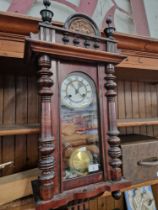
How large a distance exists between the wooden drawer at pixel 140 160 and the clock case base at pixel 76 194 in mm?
155

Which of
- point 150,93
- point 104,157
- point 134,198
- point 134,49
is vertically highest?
point 134,49

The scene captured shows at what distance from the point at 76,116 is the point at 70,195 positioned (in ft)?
0.93

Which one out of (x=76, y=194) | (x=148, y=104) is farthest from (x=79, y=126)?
(x=148, y=104)

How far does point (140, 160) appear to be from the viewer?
0.80m

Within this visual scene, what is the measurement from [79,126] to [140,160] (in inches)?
15.9

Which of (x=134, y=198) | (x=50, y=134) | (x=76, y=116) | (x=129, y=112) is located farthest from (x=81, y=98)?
(x=134, y=198)

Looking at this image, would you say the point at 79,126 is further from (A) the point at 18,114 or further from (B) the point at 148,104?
(B) the point at 148,104

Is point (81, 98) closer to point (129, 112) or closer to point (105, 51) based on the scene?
point (105, 51)

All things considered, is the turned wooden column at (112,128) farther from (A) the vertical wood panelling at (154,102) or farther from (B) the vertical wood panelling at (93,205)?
(A) the vertical wood panelling at (154,102)

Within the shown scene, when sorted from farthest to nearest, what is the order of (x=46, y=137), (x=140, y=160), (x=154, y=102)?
(x=154, y=102) < (x=140, y=160) < (x=46, y=137)

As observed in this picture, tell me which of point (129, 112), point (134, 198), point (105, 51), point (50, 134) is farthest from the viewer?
point (129, 112)

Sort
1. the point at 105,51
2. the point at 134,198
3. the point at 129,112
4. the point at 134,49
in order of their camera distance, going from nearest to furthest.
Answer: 1. the point at 105,51
2. the point at 134,49
3. the point at 134,198
4. the point at 129,112

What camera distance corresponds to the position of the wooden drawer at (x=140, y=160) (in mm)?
773

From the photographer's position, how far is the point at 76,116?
0.63 meters
